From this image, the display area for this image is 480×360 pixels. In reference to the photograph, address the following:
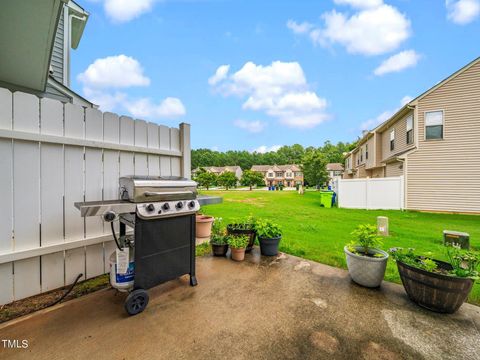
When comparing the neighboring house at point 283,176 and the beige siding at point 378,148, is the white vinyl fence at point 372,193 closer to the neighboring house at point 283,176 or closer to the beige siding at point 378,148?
the beige siding at point 378,148

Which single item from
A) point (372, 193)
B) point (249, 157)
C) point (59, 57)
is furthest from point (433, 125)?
point (249, 157)

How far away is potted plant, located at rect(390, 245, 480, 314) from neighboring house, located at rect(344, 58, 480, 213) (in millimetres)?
8702

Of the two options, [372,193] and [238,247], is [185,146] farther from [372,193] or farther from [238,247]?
[372,193]

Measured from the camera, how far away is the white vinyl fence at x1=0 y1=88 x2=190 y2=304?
2.12m

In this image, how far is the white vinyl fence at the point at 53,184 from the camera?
2.12m

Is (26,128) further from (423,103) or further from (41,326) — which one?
(423,103)

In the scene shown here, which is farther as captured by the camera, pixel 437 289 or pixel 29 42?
pixel 29 42

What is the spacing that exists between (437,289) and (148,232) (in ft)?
9.67

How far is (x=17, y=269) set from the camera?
217 centimetres

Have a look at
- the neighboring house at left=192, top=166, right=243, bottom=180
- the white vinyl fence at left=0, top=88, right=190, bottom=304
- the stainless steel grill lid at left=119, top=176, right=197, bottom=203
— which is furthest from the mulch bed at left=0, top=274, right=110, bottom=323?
the neighboring house at left=192, top=166, right=243, bottom=180

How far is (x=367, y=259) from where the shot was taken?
8.18 ft

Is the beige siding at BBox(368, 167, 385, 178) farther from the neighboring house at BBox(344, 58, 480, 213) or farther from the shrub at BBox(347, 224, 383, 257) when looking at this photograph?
the shrub at BBox(347, 224, 383, 257)

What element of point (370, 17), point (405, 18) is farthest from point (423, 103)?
point (370, 17)

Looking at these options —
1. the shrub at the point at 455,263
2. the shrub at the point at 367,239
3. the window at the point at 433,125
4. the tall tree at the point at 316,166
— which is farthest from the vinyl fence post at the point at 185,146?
the tall tree at the point at 316,166
